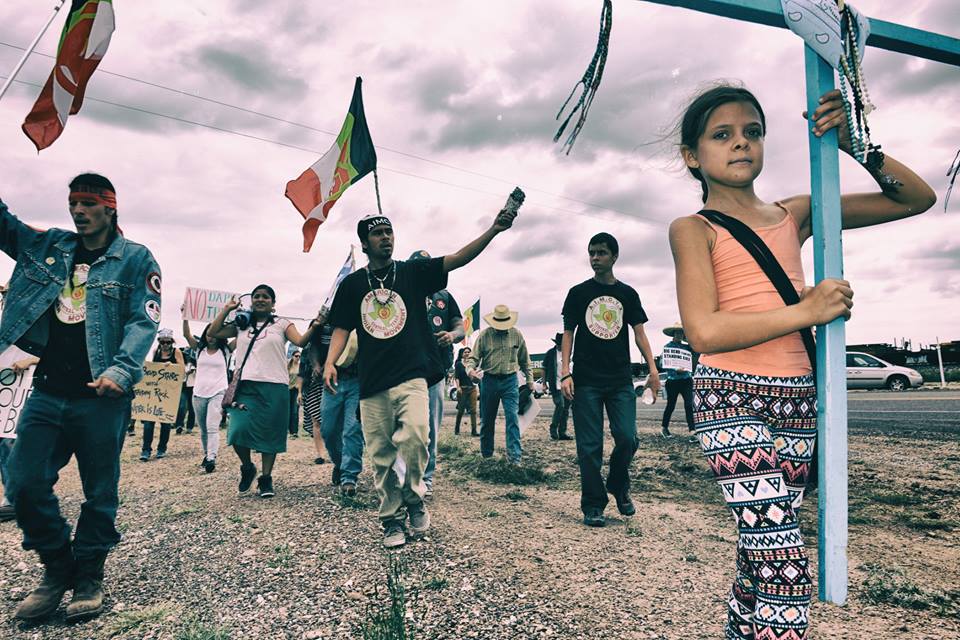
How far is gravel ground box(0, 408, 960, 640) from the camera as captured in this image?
290 cm

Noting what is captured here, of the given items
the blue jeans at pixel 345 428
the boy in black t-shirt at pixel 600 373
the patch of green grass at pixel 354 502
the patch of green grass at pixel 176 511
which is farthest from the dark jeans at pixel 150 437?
the boy in black t-shirt at pixel 600 373

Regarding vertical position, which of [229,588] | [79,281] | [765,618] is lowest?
[229,588]

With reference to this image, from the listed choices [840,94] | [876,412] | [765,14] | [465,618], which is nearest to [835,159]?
[840,94]

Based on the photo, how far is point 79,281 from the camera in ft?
11.0

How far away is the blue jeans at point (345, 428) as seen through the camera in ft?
20.2

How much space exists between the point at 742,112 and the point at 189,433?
1539 cm

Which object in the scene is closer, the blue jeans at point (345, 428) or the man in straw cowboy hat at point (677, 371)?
the blue jeans at point (345, 428)

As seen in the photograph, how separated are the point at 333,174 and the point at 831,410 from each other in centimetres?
658

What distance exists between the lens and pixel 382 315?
14.9 ft

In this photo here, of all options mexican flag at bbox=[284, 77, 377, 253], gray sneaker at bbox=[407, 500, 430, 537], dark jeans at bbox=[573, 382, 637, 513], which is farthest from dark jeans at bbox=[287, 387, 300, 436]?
dark jeans at bbox=[573, 382, 637, 513]

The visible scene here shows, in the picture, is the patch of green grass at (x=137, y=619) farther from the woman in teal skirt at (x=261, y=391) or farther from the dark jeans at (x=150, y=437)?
the dark jeans at (x=150, y=437)

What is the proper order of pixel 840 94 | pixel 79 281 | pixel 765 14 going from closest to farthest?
pixel 840 94 → pixel 765 14 → pixel 79 281

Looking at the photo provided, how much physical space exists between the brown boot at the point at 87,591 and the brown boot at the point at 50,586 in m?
0.06

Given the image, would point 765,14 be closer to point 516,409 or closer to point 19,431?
point 19,431
